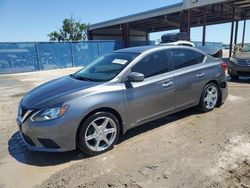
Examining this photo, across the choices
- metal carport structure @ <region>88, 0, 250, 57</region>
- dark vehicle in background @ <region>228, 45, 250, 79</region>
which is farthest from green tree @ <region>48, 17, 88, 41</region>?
dark vehicle in background @ <region>228, 45, 250, 79</region>

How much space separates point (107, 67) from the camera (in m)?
4.41

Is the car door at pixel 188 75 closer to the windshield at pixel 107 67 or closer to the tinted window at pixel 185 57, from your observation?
the tinted window at pixel 185 57

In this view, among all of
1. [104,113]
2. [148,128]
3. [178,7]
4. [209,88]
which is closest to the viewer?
[104,113]

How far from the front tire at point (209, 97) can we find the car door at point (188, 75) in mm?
175

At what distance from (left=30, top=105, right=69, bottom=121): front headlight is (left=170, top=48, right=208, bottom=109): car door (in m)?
2.28

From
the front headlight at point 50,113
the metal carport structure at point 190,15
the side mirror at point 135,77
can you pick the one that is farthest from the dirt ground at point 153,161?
the metal carport structure at point 190,15

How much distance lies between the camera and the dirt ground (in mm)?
3016

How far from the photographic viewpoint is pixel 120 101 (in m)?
3.84

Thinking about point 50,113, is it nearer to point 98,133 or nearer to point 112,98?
point 98,133

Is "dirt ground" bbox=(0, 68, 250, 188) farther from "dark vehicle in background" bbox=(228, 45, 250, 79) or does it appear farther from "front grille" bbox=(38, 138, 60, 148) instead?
"dark vehicle in background" bbox=(228, 45, 250, 79)

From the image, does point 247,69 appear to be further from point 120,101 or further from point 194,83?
point 120,101

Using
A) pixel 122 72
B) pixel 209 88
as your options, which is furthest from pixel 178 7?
pixel 122 72

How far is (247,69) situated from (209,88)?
169 inches

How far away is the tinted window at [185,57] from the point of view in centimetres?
481
